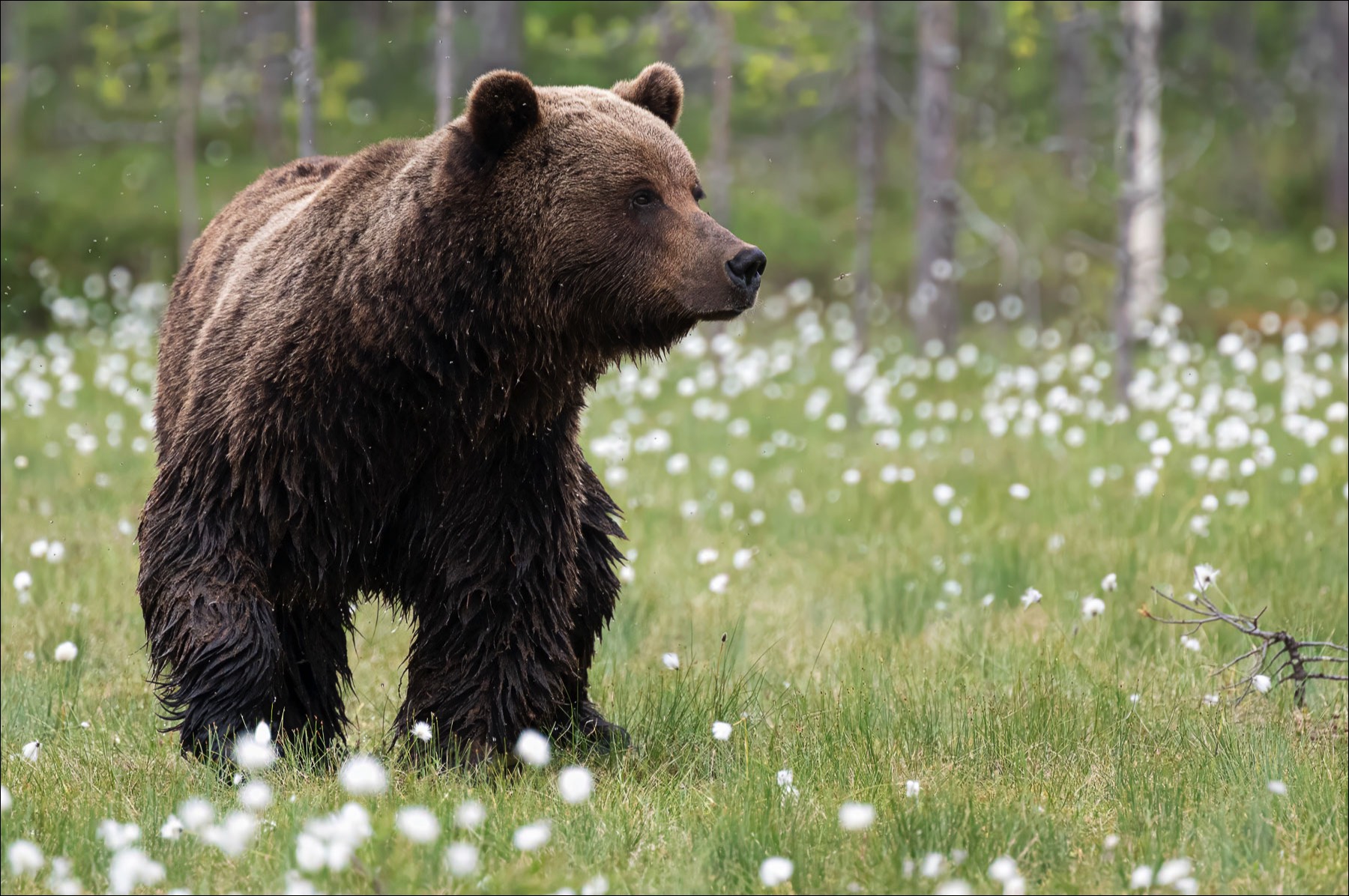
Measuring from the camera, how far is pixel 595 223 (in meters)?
4.23

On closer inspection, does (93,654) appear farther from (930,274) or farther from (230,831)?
(930,274)

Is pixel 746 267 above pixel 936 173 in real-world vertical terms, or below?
above

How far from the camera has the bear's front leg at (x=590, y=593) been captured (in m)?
4.83

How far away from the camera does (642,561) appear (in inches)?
298

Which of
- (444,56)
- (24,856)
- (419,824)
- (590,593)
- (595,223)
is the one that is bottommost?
(590,593)

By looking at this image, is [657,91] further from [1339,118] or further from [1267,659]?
[1339,118]

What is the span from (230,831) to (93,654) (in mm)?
3625

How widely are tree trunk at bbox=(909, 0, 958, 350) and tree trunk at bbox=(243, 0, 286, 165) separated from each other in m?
11.6

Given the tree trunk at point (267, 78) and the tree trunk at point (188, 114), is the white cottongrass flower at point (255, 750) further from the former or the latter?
the tree trunk at point (267, 78)

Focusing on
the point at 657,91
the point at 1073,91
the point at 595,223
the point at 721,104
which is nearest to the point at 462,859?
the point at 595,223

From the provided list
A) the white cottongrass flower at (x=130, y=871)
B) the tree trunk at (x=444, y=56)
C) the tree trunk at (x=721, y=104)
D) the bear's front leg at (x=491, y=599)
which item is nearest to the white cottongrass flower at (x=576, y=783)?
the white cottongrass flower at (x=130, y=871)

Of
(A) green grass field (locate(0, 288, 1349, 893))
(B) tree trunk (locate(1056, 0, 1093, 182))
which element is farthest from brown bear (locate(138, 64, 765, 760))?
(B) tree trunk (locate(1056, 0, 1093, 182))

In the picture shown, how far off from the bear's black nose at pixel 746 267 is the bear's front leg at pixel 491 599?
2.71ft

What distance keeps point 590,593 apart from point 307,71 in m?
6.74
